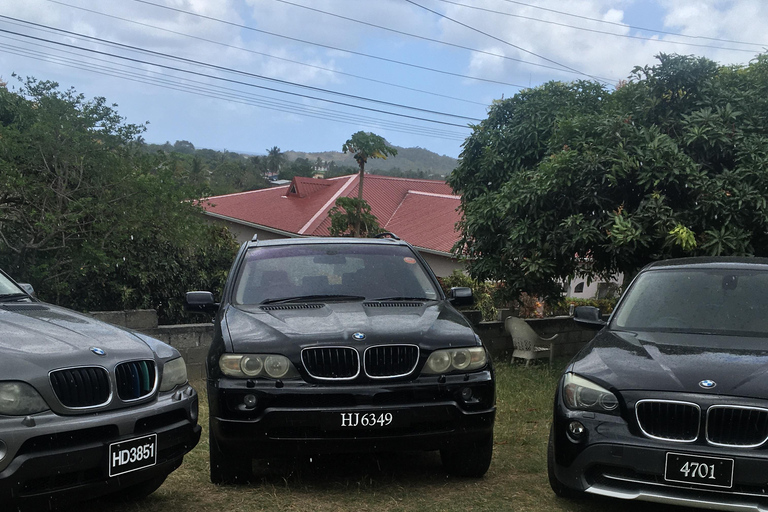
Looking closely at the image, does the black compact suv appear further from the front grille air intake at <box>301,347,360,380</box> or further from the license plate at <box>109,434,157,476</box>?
the license plate at <box>109,434,157,476</box>

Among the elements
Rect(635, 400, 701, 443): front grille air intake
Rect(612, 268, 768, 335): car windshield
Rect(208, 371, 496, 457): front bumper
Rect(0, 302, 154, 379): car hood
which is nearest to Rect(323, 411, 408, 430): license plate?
Rect(208, 371, 496, 457): front bumper

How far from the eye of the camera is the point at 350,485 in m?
5.38

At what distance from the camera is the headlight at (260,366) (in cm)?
490

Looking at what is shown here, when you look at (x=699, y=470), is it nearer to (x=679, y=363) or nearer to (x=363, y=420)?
(x=679, y=363)

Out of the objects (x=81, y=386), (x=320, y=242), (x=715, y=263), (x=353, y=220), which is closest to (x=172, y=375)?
(x=81, y=386)

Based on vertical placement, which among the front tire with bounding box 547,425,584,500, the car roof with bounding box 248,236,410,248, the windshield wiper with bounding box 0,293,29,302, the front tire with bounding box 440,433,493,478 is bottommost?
the front tire with bounding box 440,433,493,478

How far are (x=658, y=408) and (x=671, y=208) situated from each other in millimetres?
5900

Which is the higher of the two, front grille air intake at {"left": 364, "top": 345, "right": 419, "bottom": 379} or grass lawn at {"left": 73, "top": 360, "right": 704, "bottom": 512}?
front grille air intake at {"left": 364, "top": 345, "right": 419, "bottom": 379}

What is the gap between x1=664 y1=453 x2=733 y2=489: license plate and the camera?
4.14 m

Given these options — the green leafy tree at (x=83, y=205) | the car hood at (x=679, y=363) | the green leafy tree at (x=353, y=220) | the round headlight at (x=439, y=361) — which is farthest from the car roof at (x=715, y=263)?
the green leafy tree at (x=353, y=220)

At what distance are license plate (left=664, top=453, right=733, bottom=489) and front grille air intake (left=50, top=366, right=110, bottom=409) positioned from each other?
9.82ft

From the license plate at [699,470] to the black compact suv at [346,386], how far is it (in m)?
1.26

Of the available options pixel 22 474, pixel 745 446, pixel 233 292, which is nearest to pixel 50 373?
pixel 22 474

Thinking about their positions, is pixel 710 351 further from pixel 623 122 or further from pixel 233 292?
pixel 623 122
